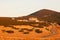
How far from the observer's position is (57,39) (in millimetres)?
22578

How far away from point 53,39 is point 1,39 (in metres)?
4.85

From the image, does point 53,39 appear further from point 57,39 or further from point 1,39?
point 1,39

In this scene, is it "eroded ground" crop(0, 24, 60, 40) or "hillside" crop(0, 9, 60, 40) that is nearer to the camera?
"eroded ground" crop(0, 24, 60, 40)

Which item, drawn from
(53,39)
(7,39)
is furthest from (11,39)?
(53,39)

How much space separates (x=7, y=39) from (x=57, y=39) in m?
4.86

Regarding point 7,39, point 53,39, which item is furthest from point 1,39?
point 53,39

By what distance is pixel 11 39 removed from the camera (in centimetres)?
2123

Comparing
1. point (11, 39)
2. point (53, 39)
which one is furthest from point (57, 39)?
point (11, 39)

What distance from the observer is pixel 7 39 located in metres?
21.3

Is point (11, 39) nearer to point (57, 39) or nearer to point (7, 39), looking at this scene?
point (7, 39)

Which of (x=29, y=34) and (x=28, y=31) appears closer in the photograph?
(x=29, y=34)

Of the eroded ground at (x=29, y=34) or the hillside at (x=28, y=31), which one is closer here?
the eroded ground at (x=29, y=34)

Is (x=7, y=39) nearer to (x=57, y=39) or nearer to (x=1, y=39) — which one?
(x=1, y=39)
